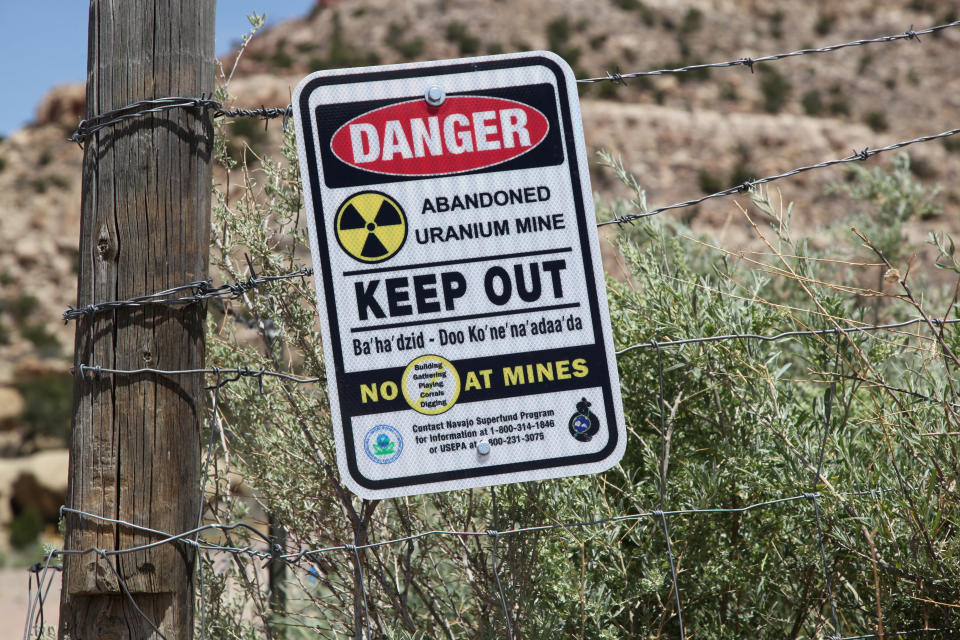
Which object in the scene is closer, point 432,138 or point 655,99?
point 432,138

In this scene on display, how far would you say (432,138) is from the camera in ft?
6.88

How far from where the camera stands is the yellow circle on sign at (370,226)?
2.06 m

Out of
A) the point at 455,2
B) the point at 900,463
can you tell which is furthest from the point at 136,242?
the point at 455,2

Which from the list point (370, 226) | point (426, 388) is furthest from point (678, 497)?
point (370, 226)

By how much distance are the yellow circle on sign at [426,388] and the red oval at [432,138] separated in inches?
20.0

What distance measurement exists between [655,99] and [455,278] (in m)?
35.3

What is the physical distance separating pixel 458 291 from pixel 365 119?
1.69ft

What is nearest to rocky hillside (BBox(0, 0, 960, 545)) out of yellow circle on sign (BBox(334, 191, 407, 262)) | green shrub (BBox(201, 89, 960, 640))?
green shrub (BBox(201, 89, 960, 640))

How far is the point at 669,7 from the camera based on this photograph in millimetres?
41062

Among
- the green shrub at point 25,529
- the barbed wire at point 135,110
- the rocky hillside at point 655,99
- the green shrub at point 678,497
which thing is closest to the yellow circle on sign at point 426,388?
the green shrub at point 678,497

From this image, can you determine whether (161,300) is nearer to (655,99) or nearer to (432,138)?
(432,138)

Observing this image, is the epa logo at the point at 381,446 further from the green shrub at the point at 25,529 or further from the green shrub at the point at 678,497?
the green shrub at the point at 25,529

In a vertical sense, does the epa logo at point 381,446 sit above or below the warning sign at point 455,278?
below

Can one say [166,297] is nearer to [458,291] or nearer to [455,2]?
[458,291]
